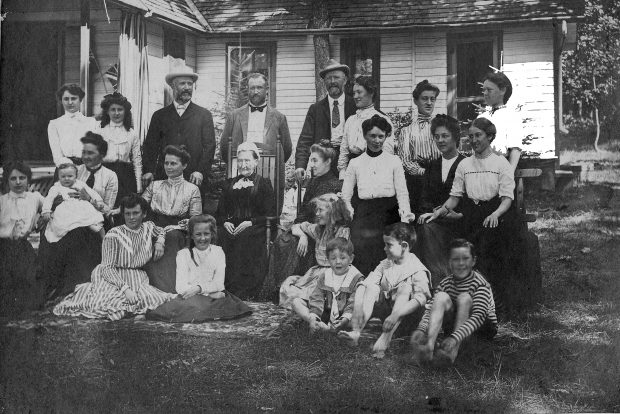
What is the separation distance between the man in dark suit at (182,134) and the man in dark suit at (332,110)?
686mm

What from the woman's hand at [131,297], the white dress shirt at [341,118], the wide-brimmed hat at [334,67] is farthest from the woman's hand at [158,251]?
the wide-brimmed hat at [334,67]

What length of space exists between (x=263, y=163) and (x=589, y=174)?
210 centimetres

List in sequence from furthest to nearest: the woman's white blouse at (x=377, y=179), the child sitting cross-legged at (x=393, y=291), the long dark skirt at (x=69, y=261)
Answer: the long dark skirt at (x=69, y=261) → the woman's white blouse at (x=377, y=179) → the child sitting cross-legged at (x=393, y=291)

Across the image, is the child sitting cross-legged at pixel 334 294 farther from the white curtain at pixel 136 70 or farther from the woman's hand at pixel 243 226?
the white curtain at pixel 136 70

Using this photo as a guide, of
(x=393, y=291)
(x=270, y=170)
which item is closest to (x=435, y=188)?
(x=393, y=291)

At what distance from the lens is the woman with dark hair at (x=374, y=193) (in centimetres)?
430

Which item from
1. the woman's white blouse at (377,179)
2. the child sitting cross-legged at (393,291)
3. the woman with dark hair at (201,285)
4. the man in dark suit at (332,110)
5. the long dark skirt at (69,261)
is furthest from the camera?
the long dark skirt at (69,261)

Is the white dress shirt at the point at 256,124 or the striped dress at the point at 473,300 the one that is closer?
the striped dress at the point at 473,300

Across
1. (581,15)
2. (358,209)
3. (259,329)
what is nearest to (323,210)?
(358,209)

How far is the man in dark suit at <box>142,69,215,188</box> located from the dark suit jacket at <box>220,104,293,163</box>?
10 centimetres

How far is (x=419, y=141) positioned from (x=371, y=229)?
644 millimetres

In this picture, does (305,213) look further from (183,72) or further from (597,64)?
(597,64)

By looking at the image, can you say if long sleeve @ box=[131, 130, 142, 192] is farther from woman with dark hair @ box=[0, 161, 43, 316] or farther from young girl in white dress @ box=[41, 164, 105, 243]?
woman with dark hair @ box=[0, 161, 43, 316]

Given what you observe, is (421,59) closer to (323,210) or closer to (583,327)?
(323,210)
